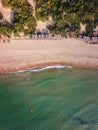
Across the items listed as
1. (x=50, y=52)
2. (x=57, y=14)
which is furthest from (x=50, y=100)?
(x=57, y=14)

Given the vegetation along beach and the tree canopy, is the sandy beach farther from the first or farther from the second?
the tree canopy

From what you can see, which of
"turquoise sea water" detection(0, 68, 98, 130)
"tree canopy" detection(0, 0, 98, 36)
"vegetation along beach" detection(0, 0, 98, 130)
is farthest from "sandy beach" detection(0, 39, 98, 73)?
"tree canopy" detection(0, 0, 98, 36)

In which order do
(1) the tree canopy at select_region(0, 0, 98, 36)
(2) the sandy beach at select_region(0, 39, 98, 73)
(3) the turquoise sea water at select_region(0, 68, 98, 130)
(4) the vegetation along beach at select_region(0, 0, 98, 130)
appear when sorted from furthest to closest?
1. (2) the sandy beach at select_region(0, 39, 98, 73)
2. (1) the tree canopy at select_region(0, 0, 98, 36)
3. (4) the vegetation along beach at select_region(0, 0, 98, 130)
4. (3) the turquoise sea water at select_region(0, 68, 98, 130)

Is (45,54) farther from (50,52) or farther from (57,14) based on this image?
(57,14)

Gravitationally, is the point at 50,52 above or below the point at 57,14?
below

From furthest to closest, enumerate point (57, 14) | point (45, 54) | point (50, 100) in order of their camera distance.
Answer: point (45, 54) < point (57, 14) < point (50, 100)

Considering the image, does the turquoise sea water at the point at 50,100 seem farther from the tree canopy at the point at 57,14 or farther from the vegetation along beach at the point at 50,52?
the tree canopy at the point at 57,14

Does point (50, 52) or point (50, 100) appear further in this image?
point (50, 52)
